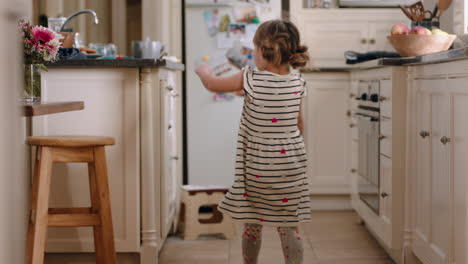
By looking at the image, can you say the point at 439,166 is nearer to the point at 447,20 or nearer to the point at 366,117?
the point at 366,117

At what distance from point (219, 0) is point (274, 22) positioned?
6.32 feet

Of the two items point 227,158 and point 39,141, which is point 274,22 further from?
point 227,158

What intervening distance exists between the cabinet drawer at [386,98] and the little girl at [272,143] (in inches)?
25.8

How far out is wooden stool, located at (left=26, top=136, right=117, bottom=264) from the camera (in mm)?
2117

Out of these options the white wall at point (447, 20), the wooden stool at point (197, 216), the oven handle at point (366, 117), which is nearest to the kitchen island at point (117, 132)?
the wooden stool at point (197, 216)

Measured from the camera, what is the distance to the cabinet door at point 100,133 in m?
2.54

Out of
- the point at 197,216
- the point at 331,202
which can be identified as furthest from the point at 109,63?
the point at 331,202

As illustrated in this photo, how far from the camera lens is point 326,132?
13.6ft

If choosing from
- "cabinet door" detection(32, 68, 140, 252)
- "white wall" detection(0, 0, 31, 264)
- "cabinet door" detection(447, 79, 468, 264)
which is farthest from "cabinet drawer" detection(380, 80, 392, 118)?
"white wall" detection(0, 0, 31, 264)

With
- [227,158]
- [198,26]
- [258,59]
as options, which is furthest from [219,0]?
[258,59]

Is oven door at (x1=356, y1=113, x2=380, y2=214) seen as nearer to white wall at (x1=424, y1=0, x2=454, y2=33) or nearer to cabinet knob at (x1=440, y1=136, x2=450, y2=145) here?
white wall at (x1=424, y1=0, x2=454, y2=33)

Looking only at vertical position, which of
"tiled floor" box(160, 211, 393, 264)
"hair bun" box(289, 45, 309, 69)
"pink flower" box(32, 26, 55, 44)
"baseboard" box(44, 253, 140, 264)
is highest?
"pink flower" box(32, 26, 55, 44)

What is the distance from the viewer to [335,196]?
420 centimetres

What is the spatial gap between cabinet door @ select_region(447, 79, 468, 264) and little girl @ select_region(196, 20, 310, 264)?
20.1 inches
